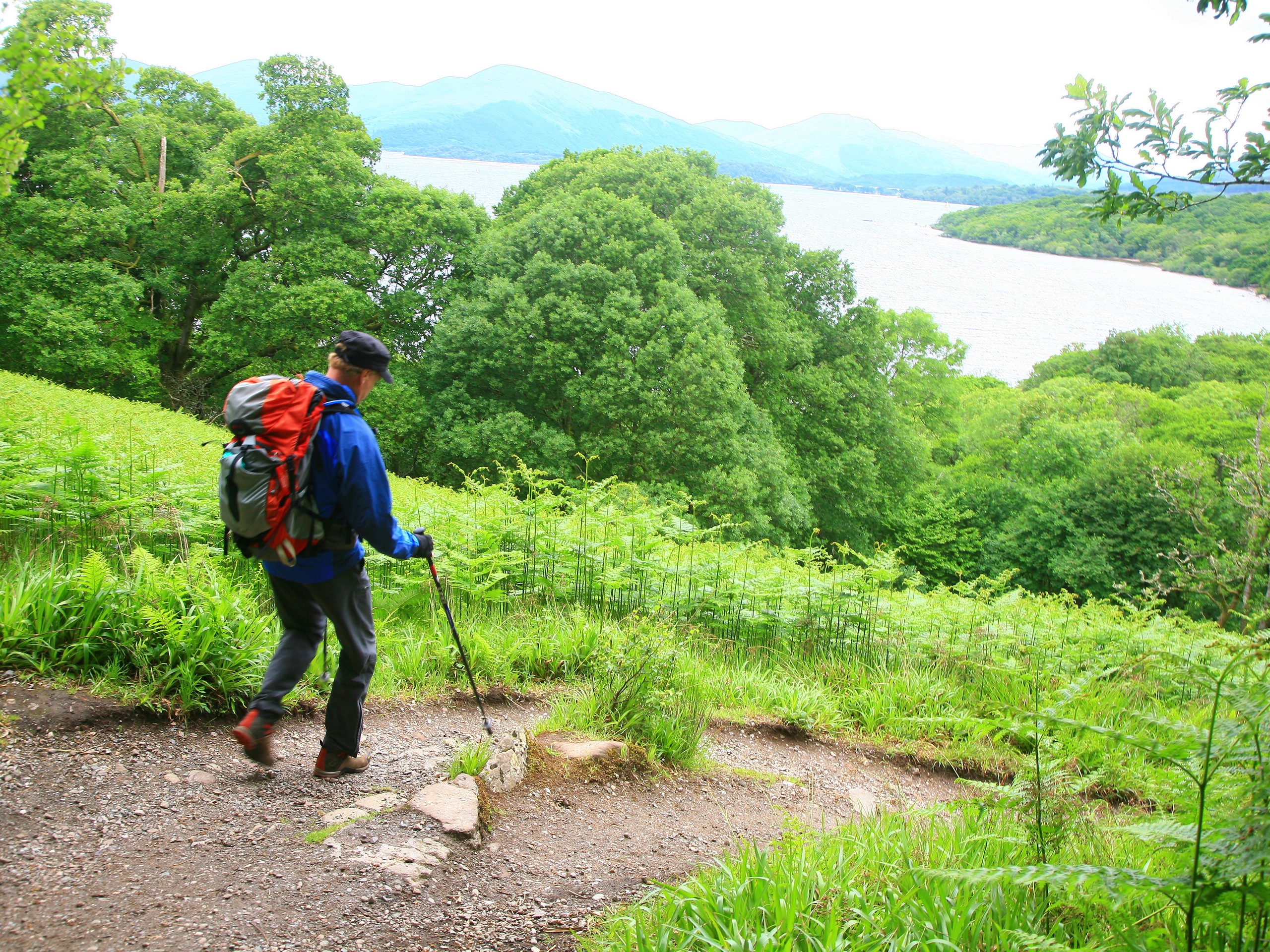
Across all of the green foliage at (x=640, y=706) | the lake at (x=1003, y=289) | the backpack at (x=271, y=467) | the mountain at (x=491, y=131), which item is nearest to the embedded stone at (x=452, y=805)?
the green foliage at (x=640, y=706)

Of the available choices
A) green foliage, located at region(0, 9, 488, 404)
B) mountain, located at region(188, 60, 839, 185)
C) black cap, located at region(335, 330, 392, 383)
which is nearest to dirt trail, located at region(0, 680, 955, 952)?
black cap, located at region(335, 330, 392, 383)

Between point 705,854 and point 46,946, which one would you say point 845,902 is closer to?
point 705,854

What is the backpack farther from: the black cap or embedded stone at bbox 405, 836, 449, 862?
embedded stone at bbox 405, 836, 449, 862

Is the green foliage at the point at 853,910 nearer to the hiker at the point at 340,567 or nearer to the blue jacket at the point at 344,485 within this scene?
the hiker at the point at 340,567

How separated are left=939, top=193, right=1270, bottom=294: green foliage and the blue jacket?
59.4 m

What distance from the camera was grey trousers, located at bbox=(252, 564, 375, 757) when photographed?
143 inches

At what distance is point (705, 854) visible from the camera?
372cm

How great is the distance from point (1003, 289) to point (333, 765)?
278 feet

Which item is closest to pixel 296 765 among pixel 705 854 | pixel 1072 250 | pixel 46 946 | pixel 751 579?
pixel 46 946

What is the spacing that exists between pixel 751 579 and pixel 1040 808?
178 inches

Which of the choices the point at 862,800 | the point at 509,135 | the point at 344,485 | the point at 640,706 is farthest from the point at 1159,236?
the point at 509,135

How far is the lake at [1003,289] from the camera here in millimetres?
62594

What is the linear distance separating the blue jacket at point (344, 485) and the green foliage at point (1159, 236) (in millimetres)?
59426

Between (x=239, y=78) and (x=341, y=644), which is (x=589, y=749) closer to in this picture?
(x=341, y=644)
